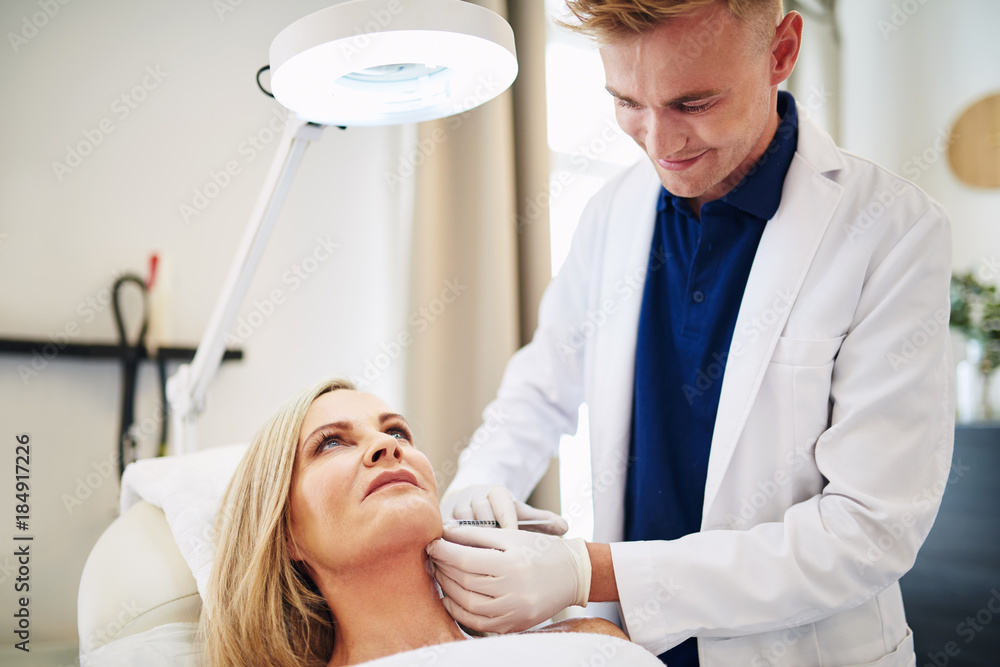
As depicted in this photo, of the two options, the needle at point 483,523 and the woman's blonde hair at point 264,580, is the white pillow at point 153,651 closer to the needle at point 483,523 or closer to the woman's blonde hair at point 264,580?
the woman's blonde hair at point 264,580

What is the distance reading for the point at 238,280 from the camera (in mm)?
1287

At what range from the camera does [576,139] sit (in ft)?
9.01

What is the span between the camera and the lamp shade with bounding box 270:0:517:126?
0.91 meters

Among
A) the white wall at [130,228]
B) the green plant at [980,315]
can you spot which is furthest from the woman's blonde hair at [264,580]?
the green plant at [980,315]

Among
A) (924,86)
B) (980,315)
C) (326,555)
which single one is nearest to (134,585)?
(326,555)

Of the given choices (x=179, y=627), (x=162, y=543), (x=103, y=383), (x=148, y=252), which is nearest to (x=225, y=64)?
(x=148, y=252)

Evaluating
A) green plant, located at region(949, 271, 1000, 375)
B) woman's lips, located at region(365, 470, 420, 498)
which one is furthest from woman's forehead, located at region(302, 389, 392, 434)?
green plant, located at region(949, 271, 1000, 375)

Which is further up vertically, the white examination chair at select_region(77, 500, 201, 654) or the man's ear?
the man's ear

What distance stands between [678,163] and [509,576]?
2.34 feet

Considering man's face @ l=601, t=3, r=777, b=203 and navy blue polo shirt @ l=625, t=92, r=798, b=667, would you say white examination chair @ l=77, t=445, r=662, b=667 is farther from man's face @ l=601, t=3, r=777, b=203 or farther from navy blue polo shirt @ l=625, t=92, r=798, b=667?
man's face @ l=601, t=3, r=777, b=203

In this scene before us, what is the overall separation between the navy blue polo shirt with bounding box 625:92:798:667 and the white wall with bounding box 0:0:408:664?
106 cm

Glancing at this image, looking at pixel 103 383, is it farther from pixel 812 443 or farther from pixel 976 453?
pixel 976 453

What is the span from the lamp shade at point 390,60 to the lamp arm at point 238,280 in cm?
8

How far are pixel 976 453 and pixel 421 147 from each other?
2.01m
